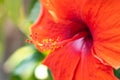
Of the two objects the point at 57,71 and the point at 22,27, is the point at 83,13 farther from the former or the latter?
the point at 22,27

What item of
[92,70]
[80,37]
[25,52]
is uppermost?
[25,52]

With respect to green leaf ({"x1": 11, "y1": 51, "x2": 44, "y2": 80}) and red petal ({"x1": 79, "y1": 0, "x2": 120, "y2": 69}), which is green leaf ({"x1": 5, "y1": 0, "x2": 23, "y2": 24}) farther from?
red petal ({"x1": 79, "y1": 0, "x2": 120, "y2": 69})

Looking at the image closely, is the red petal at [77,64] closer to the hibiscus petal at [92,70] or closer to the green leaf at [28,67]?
the hibiscus petal at [92,70]

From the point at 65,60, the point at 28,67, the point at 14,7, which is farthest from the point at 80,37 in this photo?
the point at 28,67

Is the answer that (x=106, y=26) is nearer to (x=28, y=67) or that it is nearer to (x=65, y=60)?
(x=65, y=60)

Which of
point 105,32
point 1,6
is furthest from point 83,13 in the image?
point 1,6

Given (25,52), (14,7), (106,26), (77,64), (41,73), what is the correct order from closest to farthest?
(106,26), (77,64), (14,7), (41,73), (25,52)

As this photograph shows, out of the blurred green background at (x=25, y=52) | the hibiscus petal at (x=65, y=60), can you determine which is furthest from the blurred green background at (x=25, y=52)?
the hibiscus petal at (x=65, y=60)
